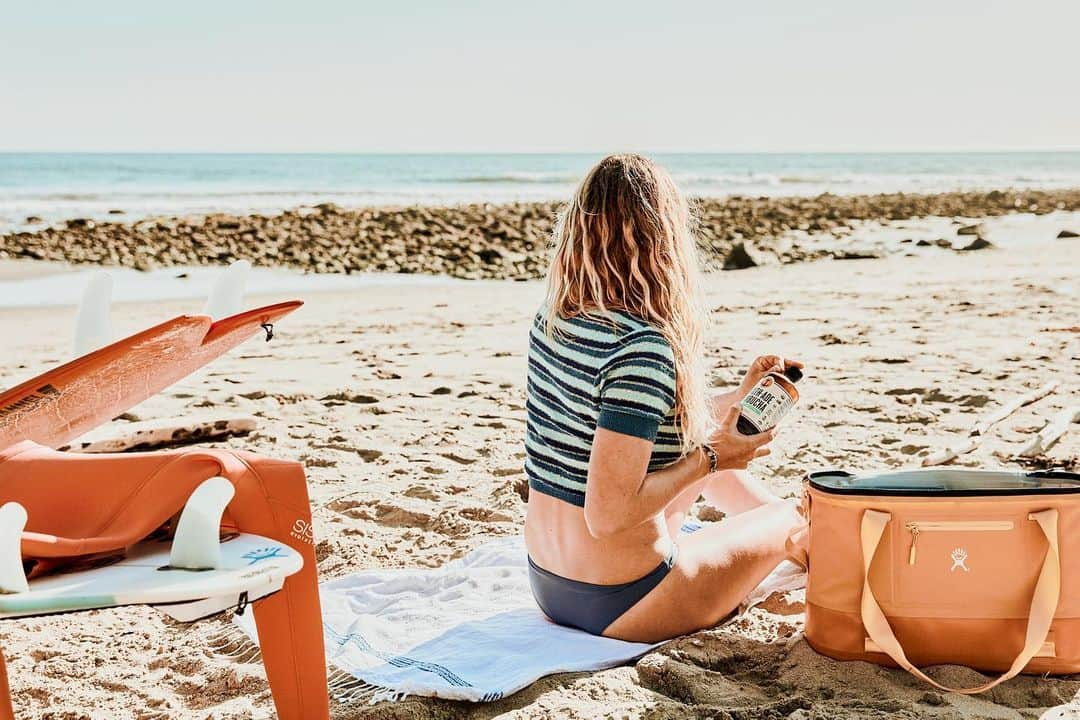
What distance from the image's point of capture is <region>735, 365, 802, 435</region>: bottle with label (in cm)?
269

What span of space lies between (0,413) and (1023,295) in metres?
8.26

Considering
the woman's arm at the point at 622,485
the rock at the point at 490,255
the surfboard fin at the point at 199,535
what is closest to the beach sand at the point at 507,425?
the woman's arm at the point at 622,485

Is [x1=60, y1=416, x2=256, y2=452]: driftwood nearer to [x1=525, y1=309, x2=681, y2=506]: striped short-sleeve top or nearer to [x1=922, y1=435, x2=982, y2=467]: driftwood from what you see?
[x1=525, y1=309, x2=681, y2=506]: striped short-sleeve top

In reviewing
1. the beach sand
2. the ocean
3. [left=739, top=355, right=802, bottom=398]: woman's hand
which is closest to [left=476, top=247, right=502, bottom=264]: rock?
the beach sand

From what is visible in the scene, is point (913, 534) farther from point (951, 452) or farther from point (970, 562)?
point (951, 452)

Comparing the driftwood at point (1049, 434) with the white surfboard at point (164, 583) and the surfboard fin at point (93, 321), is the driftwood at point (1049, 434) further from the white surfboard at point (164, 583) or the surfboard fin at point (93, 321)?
the surfboard fin at point (93, 321)

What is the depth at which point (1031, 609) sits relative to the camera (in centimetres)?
261

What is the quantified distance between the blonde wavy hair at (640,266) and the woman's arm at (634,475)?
0.07m

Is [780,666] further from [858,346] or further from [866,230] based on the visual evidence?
[866,230]

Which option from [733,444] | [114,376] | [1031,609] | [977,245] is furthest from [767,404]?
[977,245]

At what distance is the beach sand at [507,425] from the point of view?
8.81ft

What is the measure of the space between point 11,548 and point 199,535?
317 millimetres

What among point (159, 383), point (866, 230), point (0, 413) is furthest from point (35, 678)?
point (866, 230)

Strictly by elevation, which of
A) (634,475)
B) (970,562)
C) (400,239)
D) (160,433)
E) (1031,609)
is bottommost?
(160,433)
